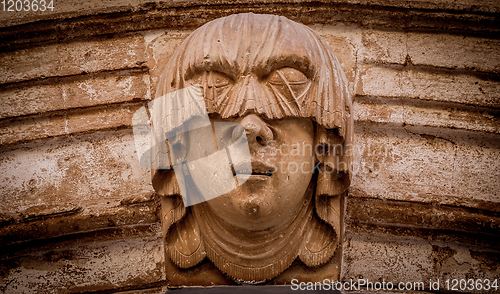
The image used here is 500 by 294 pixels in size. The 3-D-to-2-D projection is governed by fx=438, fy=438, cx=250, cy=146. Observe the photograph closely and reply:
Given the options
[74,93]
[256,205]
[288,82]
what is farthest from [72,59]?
[256,205]

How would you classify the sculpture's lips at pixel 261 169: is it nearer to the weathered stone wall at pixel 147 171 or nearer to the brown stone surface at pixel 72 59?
the weathered stone wall at pixel 147 171

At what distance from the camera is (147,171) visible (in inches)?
102

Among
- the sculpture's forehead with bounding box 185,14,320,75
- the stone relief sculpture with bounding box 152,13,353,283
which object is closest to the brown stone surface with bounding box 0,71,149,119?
the stone relief sculpture with bounding box 152,13,353,283

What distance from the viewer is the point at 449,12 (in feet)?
8.97

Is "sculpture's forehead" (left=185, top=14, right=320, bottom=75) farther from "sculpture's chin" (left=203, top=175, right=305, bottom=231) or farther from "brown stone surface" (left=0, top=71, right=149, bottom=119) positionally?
"brown stone surface" (left=0, top=71, right=149, bottom=119)

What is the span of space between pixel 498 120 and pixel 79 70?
2579mm

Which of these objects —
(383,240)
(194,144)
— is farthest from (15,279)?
(383,240)

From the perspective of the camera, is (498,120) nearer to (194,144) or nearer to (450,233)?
(450,233)

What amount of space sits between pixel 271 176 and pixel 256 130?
21 centimetres

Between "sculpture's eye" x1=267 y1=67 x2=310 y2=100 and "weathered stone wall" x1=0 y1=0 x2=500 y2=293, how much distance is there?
2.63 ft

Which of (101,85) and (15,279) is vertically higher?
(101,85)

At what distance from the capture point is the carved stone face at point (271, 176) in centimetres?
184

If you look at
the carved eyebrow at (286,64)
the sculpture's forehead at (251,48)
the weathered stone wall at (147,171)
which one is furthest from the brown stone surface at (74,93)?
the carved eyebrow at (286,64)

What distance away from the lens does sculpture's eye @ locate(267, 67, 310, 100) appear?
191 cm
